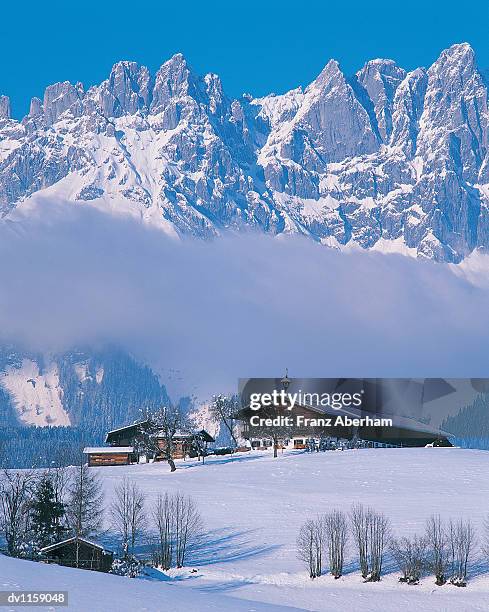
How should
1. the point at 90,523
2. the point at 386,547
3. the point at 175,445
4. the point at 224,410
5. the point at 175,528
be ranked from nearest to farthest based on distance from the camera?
the point at 386,547
the point at 90,523
the point at 175,528
the point at 175,445
the point at 224,410

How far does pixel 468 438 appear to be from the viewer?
156 metres

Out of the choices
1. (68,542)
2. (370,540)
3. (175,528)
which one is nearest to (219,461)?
(175,528)

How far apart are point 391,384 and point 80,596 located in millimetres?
125737

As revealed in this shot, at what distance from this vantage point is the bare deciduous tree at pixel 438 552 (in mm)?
64125

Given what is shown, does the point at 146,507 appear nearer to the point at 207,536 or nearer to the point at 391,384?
the point at 207,536

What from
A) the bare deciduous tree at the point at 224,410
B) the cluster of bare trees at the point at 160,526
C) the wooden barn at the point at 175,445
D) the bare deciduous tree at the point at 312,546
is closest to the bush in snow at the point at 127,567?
the cluster of bare trees at the point at 160,526

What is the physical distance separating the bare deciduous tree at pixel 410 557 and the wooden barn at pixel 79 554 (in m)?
16.7

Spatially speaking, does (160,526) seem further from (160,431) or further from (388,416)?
(388,416)

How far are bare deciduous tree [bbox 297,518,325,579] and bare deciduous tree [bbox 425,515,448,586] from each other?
20.9 feet

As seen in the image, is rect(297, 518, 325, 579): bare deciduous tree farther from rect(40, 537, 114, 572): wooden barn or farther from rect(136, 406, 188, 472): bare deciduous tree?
rect(136, 406, 188, 472): bare deciduous tree

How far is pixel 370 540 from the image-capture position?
228 ft

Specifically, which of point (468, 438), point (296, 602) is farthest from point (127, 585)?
point (468, 438)

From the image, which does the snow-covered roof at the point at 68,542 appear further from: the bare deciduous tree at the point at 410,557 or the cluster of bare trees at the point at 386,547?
the bare deciduous tree at the point at 410,557

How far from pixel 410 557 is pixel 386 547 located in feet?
19.3
